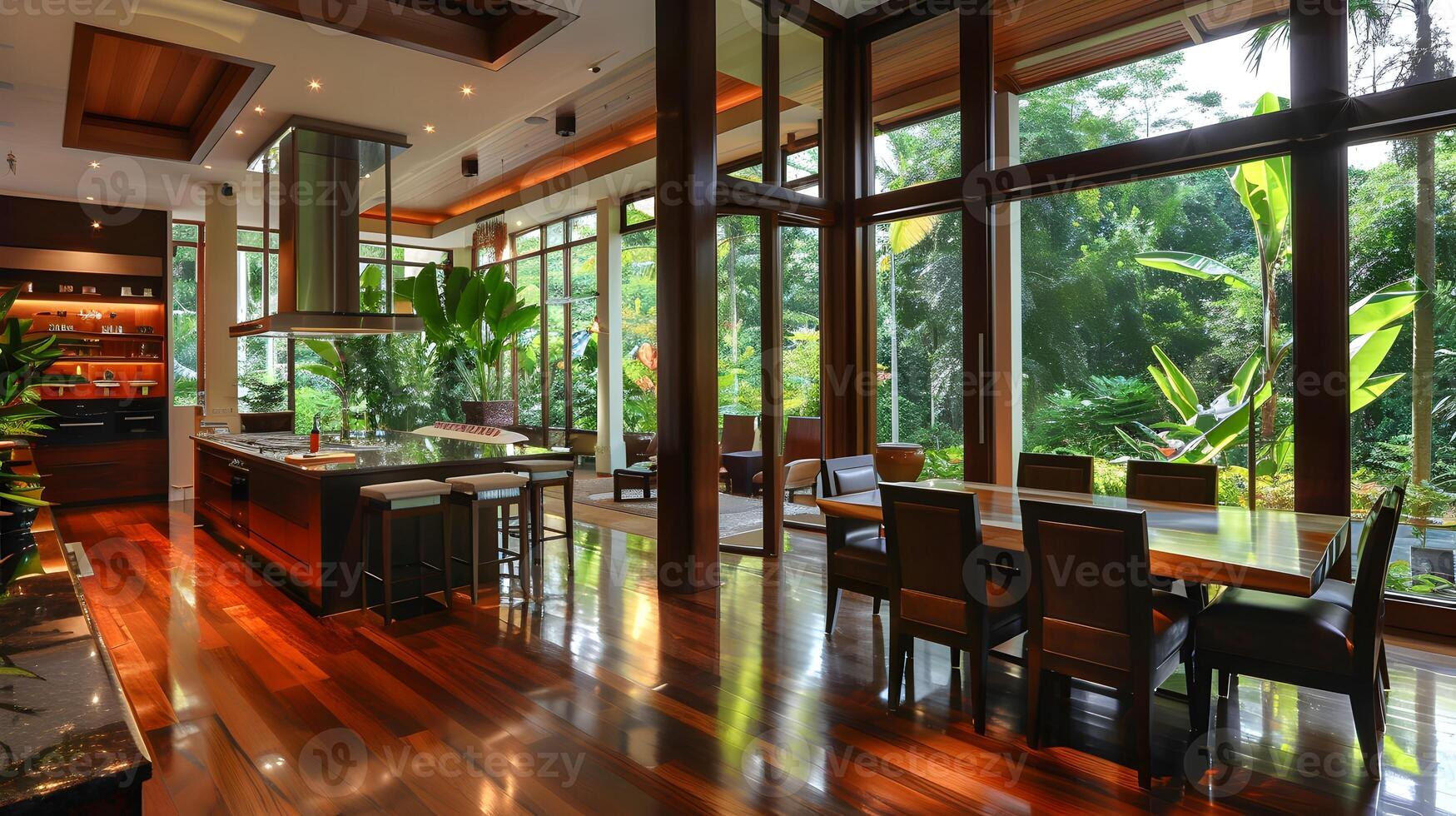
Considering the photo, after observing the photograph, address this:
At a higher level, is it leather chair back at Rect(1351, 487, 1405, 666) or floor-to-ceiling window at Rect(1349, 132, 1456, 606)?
floor-to-ceiling window at Rect(1349, 132, 1456, 606)

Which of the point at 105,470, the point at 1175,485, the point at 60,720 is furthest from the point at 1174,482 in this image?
the point at 105,470

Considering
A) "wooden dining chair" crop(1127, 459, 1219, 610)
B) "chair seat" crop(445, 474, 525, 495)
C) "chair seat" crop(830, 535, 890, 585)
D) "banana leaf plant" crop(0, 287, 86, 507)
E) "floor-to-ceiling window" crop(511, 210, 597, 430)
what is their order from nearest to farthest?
"banana leaf plant" crop(0, 287, 86, 507)
"chair seat" crop(830, 535, 890, 585)
"wooden dining chair" crop(1127, 459, 1219, 610)
"chair seat" crop(445, 474, 525, 495)
"floor-to-ceiling window" crop(511, 210, 597, 430)

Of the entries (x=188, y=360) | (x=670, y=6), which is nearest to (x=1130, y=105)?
(x=670, y=6)

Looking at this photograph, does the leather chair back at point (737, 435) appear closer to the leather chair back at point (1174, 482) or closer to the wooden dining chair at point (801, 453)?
the wooden dining chair at point (801, 453)

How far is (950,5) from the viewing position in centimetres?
547

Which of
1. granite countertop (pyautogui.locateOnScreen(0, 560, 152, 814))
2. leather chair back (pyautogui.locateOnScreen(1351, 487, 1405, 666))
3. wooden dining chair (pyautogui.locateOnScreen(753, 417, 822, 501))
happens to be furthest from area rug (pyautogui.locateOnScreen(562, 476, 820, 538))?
granite countertop (pyautogui.locateOnScreen(0, 560, 152, 814))

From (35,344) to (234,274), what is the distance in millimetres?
8763

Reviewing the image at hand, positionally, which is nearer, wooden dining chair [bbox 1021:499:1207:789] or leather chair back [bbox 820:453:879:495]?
wooden dining chair [bbox 1021:499:1207:789]

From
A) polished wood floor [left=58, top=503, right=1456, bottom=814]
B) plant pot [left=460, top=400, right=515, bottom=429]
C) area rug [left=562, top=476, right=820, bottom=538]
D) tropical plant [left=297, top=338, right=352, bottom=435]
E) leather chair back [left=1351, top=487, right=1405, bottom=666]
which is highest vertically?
tropical plant [left=297, top=338, right=352, bottom=435]

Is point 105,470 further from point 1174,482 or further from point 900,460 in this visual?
point 1174,482

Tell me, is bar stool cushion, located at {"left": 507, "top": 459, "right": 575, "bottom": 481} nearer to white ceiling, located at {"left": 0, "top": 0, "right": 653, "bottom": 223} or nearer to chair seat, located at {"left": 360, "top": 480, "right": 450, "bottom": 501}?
chair seat, located at {"left": 360, "top": 480, "right": 450, "bottom": 501}

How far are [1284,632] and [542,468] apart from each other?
398 centimetres

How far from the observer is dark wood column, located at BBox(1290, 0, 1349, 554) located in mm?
3980

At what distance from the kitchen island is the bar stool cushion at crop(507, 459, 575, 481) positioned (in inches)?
2.6
